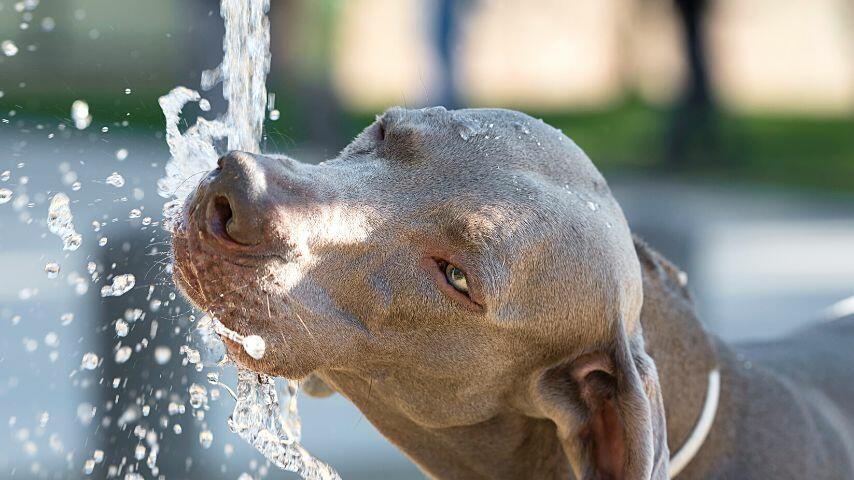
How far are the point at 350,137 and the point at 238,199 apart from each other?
10671 millimetres

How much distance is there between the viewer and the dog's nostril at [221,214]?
107 inches

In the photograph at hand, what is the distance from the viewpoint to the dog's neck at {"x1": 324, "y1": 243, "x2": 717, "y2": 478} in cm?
333

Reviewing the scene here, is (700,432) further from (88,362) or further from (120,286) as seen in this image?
(88,362)

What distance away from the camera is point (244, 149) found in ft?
11.8

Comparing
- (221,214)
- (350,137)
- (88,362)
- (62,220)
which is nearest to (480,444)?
(221,214)

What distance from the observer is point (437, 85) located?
1094cm

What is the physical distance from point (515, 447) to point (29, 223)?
785 centimetres

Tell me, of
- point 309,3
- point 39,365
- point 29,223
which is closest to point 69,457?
point 39,365

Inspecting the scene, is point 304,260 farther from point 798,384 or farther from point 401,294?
point 798,384

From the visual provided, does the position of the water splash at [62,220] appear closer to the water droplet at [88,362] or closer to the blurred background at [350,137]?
the blurred background at [350,137]

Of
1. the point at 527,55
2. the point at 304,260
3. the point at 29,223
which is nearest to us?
the point at 304,260

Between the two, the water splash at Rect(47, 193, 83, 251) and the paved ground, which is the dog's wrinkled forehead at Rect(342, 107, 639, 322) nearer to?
the water splash at Rect(47, 193, 83, 251)

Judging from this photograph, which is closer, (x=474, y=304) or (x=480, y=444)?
(x=474, y=304)

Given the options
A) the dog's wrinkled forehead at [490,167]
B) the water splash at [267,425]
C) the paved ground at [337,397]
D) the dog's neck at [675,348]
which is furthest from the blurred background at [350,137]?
the dog's neck at [675,348]
